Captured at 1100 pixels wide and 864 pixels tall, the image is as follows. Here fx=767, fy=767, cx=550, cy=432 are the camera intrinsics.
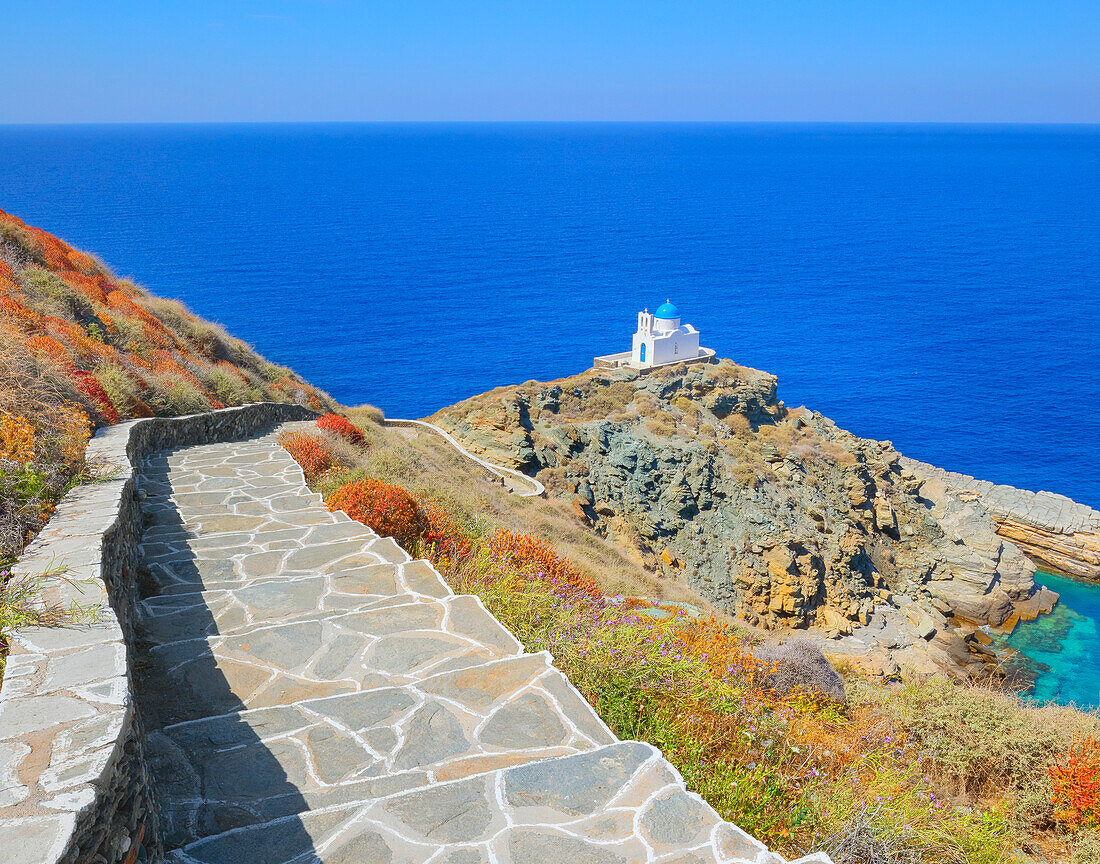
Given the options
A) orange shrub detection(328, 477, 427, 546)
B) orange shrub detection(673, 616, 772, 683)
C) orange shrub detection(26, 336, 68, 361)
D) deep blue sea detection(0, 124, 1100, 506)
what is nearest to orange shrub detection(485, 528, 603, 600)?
orange shrub detection(328, 477, 427, 546)

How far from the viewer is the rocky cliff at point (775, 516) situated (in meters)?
26.7

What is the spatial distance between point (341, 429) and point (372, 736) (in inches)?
502

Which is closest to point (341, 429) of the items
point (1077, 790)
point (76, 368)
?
point (76, 368)

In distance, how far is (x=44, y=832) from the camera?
2.40 m

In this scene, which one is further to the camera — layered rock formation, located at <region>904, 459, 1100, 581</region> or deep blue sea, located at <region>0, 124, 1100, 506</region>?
deep blue sea, located at <region>0, 124, 1100, 506</region>

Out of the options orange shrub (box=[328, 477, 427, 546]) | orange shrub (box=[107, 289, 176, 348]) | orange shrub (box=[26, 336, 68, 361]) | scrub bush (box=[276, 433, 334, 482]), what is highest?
orange shrub (box=[26, 336, 68, 361])

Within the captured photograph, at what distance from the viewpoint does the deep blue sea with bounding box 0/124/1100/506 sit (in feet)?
183

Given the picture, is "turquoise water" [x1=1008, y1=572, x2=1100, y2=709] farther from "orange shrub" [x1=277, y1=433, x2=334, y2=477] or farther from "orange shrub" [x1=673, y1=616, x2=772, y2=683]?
"orange shrub" [x1=277, y1=433, x2=334, y2=477]

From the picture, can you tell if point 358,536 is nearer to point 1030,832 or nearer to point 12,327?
point 12,327

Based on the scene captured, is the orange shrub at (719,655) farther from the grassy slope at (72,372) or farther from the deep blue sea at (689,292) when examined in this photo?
the deep blue sea at (689,292)

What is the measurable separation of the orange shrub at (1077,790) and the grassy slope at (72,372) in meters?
8.11

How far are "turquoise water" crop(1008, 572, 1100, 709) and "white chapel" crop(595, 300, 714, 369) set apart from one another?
20709mm

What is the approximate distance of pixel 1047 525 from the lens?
3431cm

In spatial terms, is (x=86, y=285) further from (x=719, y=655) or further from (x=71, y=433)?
(x=719, y=655)
